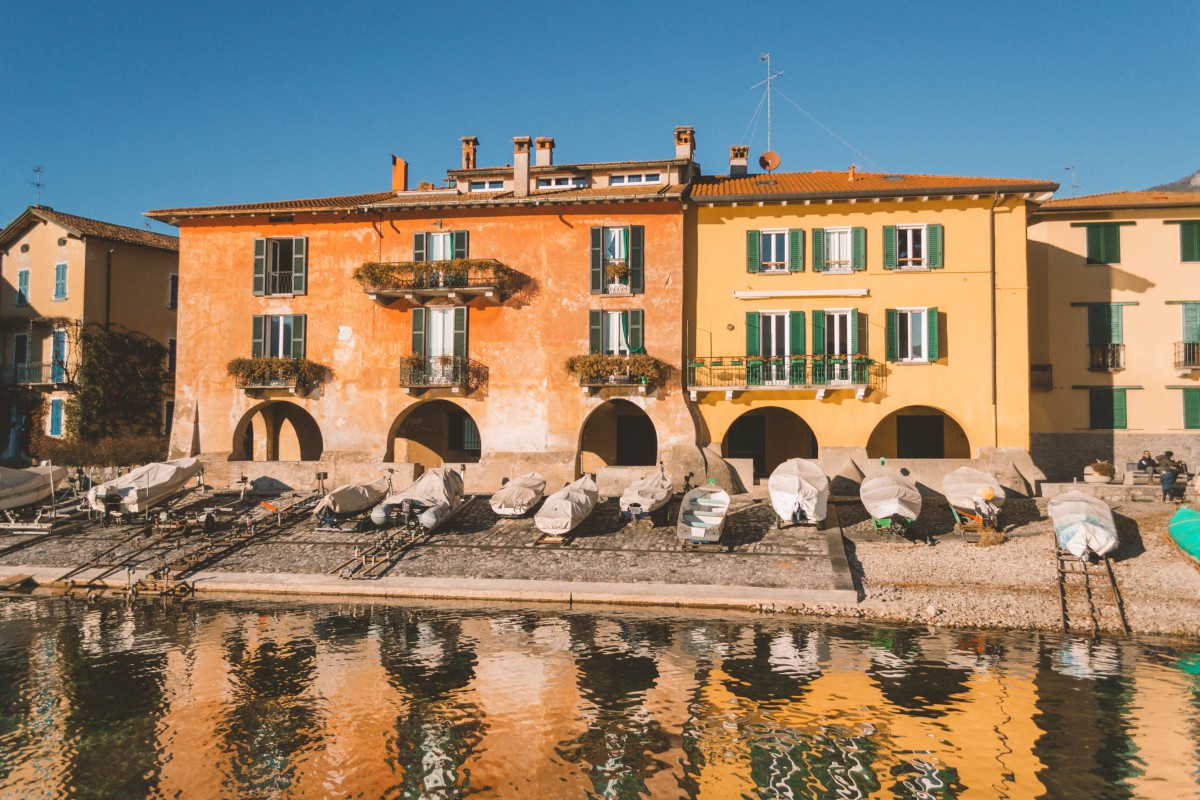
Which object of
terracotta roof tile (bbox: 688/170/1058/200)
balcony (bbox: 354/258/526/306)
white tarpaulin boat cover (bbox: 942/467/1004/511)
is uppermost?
terracotta roof tile (bbox: 688/170/1058/200)

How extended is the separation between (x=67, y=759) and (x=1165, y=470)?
96.0 feet

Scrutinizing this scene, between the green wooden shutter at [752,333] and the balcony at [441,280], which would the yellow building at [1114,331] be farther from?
the balcony at [441,280]

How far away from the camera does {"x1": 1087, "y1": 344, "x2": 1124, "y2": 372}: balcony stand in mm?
34469

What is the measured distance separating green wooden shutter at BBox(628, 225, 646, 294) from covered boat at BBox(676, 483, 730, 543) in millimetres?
8473

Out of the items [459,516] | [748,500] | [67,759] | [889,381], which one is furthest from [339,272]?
[67,759]

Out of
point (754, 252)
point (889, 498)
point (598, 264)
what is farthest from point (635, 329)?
point (889, 498)

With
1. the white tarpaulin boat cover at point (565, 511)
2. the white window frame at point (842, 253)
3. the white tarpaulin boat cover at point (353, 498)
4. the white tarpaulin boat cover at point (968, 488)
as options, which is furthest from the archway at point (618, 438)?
the white tarpaulin boat cover at point (968, 488)

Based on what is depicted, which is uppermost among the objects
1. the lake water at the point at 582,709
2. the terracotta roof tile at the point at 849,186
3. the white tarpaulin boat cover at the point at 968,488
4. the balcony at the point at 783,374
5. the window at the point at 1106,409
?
the terracotta roof tile at the point at 849,186

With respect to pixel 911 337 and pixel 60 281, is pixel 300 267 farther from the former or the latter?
pixel 911 337

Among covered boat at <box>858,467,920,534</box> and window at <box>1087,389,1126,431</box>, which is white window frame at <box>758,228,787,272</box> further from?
window at <box>1087,389,1126,431</box>

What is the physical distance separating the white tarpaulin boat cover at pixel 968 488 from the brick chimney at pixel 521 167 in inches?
724

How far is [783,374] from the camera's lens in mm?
31656

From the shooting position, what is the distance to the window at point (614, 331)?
3247cm

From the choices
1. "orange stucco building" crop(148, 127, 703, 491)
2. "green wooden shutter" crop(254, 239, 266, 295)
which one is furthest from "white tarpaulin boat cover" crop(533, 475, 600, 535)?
"green wooden shutter" crop(254, 239, 266, 295)
